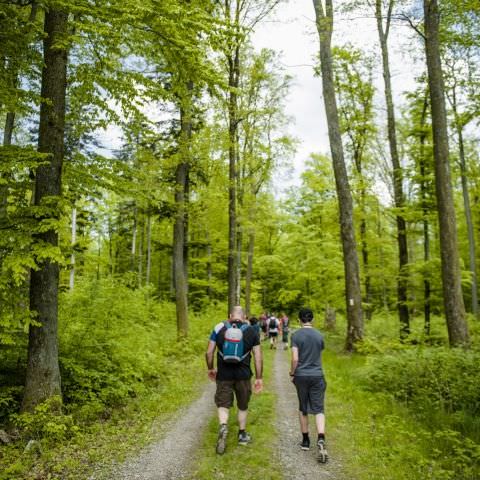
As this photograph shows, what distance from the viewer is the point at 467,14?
10.6 metres

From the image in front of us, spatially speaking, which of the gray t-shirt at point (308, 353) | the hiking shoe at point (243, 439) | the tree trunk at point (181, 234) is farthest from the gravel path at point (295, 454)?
the tree trunk at point (181, 234)

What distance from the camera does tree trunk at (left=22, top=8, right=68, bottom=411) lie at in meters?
5.93

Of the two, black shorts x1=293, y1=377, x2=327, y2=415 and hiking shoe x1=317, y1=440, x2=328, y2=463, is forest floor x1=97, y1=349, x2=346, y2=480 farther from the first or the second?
black shorts x1=293, y1=377, x2=327, y2=415

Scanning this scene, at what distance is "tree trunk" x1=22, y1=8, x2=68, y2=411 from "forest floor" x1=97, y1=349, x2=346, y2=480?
6.68ft

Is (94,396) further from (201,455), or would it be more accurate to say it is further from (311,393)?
(311,393)

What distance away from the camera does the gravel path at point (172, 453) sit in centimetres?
459

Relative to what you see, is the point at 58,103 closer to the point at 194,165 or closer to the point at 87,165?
the point at 87,165

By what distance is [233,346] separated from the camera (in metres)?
5.43

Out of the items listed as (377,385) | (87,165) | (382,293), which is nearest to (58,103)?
(87,165)

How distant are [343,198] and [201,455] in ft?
31.7

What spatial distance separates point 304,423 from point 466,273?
11096mm

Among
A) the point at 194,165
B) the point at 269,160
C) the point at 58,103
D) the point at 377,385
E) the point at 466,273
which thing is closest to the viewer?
the point at 58,103

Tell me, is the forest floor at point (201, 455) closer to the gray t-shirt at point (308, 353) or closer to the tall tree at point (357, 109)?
the gray t-shirt at point (308, 353)

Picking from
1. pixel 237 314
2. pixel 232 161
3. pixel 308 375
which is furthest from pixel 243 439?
pixel 232 161
